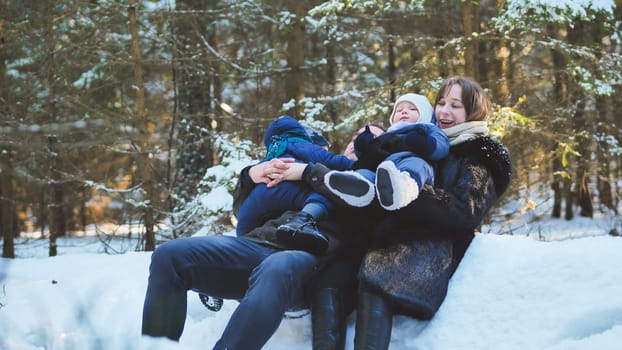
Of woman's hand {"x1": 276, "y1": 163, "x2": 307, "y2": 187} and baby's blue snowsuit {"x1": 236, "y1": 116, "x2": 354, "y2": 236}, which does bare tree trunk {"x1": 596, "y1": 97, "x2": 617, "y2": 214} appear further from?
woman's hand {"x1": 276, "y1": 163, "x2": 307, "y2": 187}

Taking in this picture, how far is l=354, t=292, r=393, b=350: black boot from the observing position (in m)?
2.33

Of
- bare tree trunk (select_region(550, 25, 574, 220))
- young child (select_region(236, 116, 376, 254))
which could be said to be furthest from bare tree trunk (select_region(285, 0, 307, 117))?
young child (select_region(236, 116, 376, 254))

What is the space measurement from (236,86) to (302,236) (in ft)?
31.4

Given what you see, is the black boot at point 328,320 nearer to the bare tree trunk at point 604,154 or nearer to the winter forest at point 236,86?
the winter forest at point 236,86

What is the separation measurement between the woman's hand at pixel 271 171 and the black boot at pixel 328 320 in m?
0.69

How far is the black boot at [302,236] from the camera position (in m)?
2.49

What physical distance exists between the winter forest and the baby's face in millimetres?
2568

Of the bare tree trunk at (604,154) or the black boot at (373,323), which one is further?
the bare tree trunk at (604,154)

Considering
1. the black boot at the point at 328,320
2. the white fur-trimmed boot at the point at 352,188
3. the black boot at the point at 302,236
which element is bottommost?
the black boot at the point at 328,320

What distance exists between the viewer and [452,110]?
305 centimetres

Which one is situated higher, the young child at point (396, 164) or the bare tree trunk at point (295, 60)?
the bare tree trunk at point (295, 60)

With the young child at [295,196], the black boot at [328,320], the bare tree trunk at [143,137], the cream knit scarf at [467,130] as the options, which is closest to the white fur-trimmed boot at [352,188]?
the young child at [295,196]

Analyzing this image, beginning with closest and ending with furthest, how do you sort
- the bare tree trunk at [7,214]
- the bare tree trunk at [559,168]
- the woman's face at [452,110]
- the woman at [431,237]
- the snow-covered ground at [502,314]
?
the snow-covered ground at [502,314] → the woman at [431,237] → the woman's face at [452,110] → the bare tree trunk at [559,168] → the bare tree trunk at [7,214]

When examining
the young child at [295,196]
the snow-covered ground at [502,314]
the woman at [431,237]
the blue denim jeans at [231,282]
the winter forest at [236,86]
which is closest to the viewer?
the blue denim jeans at [231,282]
